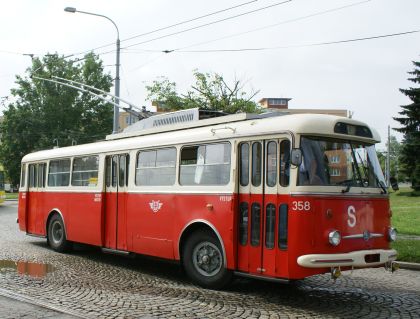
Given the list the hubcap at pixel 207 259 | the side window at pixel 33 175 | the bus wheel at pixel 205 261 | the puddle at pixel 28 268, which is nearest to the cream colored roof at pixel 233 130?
the bus wheel at pixel 205 261

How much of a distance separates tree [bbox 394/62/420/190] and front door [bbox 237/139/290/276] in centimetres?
4214

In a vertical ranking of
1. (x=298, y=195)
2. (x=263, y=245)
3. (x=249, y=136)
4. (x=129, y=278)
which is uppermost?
(x=249, y=136)

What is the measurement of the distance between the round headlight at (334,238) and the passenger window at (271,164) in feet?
3.42

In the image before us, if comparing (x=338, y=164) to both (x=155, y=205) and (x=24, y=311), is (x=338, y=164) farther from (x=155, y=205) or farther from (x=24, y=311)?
(x=24, y=311)

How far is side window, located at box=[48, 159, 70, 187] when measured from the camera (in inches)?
517

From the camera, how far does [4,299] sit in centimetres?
760

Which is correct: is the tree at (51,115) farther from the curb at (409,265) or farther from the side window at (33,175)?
the curb at (409,265)

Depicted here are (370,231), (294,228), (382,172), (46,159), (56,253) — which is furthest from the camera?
(46,159)

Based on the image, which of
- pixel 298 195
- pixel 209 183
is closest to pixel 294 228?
pixel 298 195

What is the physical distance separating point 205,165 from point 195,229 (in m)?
1.07

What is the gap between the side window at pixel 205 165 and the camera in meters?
8.58

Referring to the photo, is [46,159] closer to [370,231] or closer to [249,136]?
[249,136]

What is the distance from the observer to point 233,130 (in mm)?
8508

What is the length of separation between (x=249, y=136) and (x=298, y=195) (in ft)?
4.32
